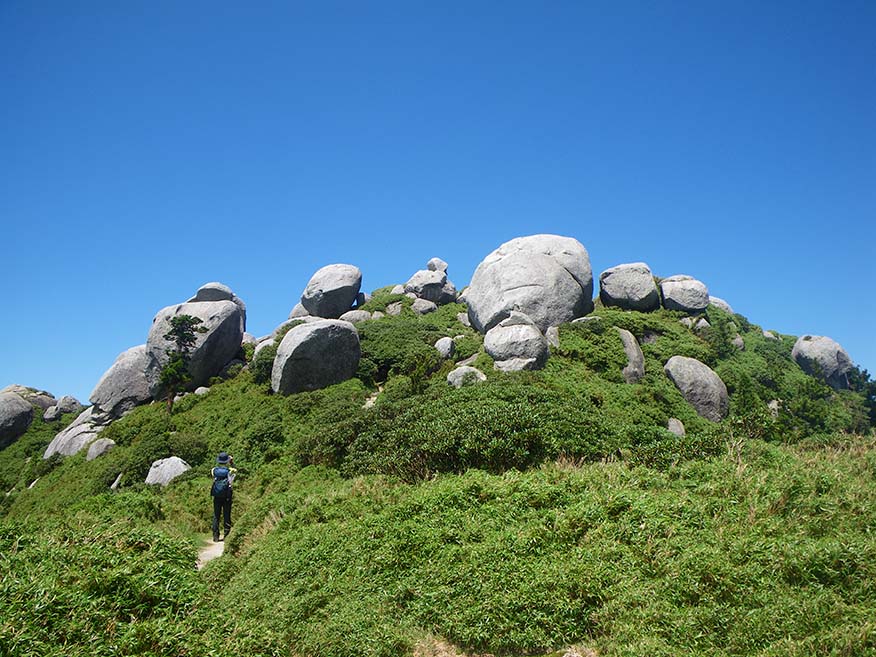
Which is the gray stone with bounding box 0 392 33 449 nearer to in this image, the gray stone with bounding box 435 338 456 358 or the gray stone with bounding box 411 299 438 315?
the gray stone with bounding box 411 299 438 315

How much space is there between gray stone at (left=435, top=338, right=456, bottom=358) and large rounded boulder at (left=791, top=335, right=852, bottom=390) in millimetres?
26187

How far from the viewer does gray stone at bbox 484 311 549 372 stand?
77.4 feet

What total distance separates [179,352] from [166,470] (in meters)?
11.1

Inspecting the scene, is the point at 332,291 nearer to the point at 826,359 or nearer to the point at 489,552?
the point at 489,552

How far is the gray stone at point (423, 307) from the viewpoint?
4202 centimetres

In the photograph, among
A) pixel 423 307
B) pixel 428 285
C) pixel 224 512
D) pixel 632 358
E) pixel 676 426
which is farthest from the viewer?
pixel 428 285

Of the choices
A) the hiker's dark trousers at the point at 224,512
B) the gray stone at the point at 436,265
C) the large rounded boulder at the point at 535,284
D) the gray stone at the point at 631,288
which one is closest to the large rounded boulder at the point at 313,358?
the large rounded boulder at the point at 535,284

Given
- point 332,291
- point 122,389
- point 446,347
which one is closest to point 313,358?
point 446,347

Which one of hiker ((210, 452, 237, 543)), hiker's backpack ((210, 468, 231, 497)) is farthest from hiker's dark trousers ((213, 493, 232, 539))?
hiker's backpack ((210, 468, 231, 497))

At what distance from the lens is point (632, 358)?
26.7 m

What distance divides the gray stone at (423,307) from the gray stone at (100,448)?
71.5 feet

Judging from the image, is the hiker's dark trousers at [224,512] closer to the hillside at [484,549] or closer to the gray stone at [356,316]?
the hillside at [484,549]

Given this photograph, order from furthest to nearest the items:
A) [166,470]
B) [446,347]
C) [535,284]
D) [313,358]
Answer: [535,284], [446,347], [313,358], [166,470]

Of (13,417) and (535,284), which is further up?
(535,284)
